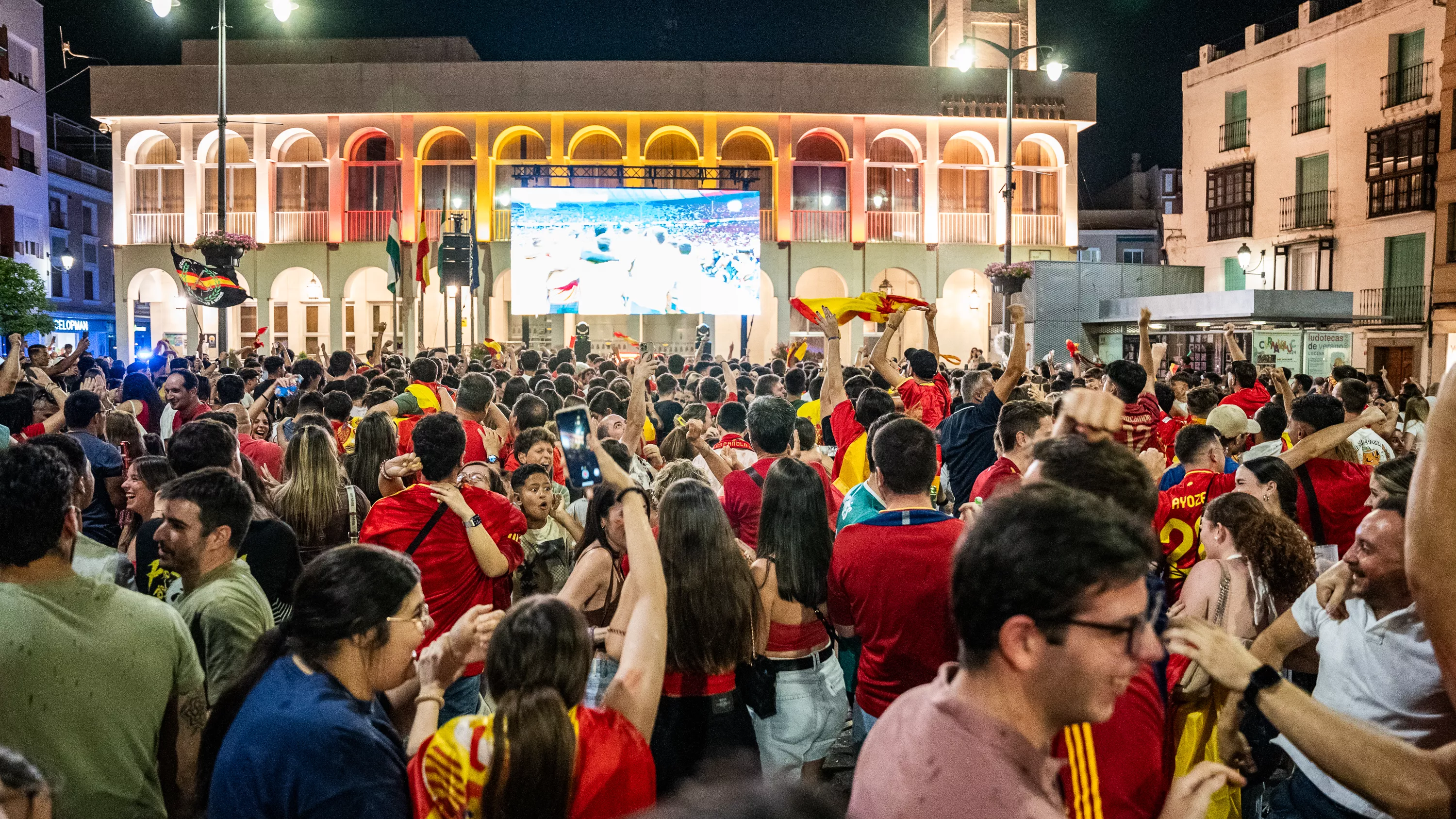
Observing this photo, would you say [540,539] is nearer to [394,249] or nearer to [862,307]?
[862,307]

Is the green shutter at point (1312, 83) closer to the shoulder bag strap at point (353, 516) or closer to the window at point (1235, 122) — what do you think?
the window at point (1235, 122)

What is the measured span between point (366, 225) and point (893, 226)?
15.4 m

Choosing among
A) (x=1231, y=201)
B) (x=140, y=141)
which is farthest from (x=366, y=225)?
(x=1231, y=201)

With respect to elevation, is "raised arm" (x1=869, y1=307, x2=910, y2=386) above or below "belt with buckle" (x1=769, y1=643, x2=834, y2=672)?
above

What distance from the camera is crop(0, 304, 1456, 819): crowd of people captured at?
1.74 metres

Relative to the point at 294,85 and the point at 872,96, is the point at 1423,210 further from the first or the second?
the point at 294,85

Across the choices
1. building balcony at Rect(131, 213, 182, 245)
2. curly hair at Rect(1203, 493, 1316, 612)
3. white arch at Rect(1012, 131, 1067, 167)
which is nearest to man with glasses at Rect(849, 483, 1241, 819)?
curly hair at Rect(1203, 493, 1316, 612)

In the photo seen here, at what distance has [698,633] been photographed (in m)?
3.71

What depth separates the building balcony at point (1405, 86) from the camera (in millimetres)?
25250

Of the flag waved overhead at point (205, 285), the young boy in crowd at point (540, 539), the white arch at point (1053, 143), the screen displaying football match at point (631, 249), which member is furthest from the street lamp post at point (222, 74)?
Answer: the white arch at point (1053, 143)

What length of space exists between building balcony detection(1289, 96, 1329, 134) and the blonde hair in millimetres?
30693

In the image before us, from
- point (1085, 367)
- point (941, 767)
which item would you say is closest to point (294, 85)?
point (1085, 367)

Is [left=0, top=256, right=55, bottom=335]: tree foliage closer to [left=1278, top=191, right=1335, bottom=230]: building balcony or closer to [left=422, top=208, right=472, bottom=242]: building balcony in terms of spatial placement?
[left=422, top=208, right=472, bottom=242]: building balcony

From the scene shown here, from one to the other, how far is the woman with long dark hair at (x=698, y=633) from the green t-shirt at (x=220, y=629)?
4.57 ft
